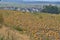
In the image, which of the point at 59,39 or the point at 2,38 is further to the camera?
the point at 59,39

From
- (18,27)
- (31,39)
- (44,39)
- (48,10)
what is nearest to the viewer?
(31,39)

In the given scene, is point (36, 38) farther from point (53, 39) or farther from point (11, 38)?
point (11, 38)

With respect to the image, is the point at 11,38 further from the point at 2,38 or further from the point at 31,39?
the point at 31,39

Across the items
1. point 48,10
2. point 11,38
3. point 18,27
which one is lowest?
point 48,10

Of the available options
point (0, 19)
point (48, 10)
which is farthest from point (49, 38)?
point (48, 10)

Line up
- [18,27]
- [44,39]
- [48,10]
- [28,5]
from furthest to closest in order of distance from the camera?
[28,5]
[48,10]
[18,27]
[44,39]

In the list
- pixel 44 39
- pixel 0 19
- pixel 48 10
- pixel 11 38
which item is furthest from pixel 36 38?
pixel 48 10

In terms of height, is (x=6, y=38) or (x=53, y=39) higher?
(x=6, y=38)

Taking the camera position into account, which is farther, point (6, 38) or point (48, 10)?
point (48, 10)

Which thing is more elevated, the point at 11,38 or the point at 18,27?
the point at 11,38
